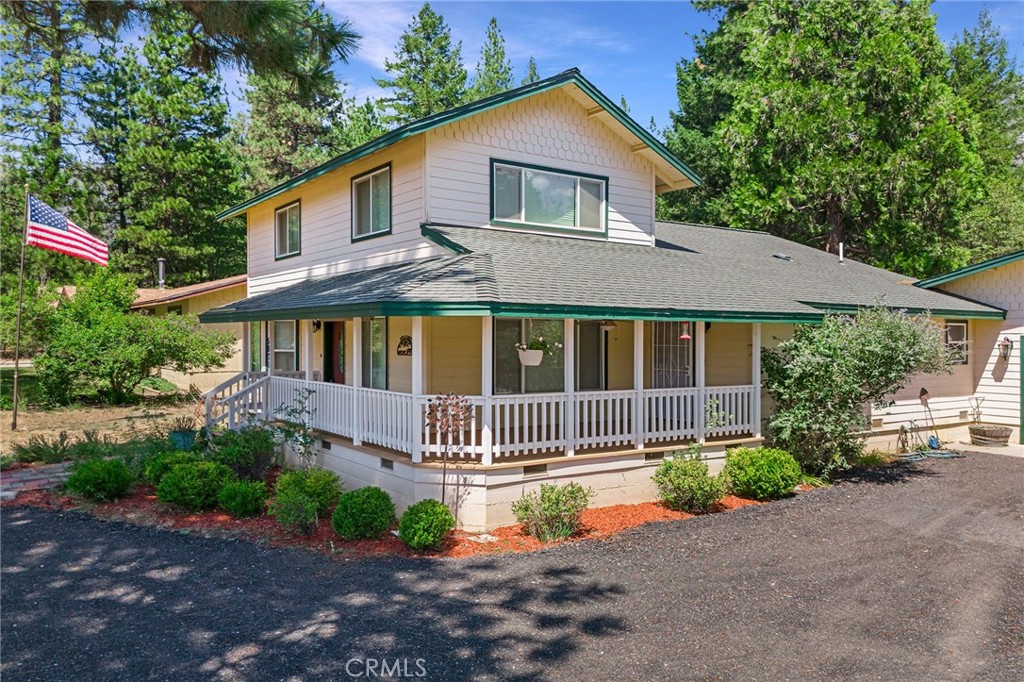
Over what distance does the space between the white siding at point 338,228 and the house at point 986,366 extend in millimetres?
11640

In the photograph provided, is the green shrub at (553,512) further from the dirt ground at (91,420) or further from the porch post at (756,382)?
the dirt ground at (91,420)

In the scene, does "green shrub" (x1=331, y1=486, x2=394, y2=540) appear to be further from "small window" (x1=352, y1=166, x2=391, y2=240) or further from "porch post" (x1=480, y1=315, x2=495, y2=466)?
"small window" (x1=352, y1=166, x2=391, y2=240)

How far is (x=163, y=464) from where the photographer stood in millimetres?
10008

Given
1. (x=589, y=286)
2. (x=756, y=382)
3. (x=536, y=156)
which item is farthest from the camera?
(x=536, y=156)

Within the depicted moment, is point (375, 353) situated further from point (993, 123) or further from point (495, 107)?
point (993, 123)

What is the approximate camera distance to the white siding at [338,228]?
37.7 feet

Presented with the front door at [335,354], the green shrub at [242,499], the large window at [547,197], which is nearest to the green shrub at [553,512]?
the green shrub at [242,499]

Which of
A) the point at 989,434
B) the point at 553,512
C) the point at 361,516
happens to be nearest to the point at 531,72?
the point at 989,434

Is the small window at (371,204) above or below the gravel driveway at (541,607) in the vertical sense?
above

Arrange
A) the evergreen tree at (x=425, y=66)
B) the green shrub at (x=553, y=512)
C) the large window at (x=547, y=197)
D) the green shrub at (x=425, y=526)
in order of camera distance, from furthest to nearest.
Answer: the evergreen tree at (x=425, y=66) → the large window at (x=547, y=197) → the green shrub at (x=553, y=512) → the green shrub at (x=425, y=526)

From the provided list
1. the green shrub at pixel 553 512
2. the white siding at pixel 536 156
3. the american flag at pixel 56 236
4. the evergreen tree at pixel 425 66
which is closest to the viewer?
the green shrub at pixel 553 512

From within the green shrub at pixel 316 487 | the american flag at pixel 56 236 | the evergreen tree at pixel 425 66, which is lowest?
the green shrub at pixel 316 487

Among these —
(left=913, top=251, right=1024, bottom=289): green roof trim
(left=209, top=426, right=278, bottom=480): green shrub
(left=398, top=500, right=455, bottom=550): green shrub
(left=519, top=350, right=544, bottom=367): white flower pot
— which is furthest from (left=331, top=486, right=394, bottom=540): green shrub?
(left=913, top=251, right=1024, bottom=289): green roof trim

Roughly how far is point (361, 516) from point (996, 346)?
51.1ft
